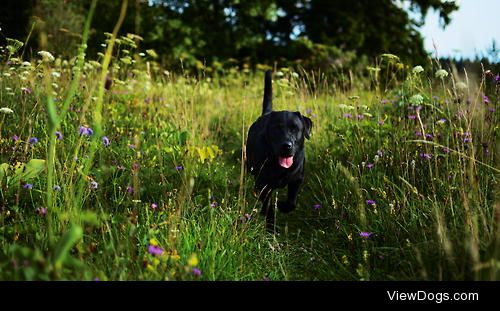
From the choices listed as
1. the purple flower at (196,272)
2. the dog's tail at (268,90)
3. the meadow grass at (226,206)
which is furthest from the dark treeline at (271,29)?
the purple flower at (196,272)

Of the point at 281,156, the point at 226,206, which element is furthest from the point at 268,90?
the point at 226,206

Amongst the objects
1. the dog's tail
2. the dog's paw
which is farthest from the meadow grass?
the dog's tail

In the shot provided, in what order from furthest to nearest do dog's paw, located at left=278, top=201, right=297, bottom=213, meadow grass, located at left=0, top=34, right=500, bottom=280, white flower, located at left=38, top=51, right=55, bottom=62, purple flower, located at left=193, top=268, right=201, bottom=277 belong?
dog's paw, located at left=278, top=201, right=297, bottom=213 → white flower, located at left=38, top=51, right=55, bottom=62 → meadow grass, located at left=0, top=34, right=500, bottom=280 → purple flower, located at left=193, top=268, right=201, bottom=277

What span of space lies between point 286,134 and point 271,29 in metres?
11.4

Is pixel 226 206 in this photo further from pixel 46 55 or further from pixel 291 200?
pixel 46 55

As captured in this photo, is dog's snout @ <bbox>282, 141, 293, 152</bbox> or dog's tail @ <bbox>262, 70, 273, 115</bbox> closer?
dog's snout @ <bbox>282, 141, 293, 152</bbox>

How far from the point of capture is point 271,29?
566 inches

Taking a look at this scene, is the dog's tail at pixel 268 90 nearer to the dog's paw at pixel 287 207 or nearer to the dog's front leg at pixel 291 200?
the dog's front leg at pixel 291 200

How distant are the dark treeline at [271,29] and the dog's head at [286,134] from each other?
7.62m

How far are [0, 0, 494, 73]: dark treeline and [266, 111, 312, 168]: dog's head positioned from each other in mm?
7620

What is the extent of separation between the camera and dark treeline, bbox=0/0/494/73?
12109mm

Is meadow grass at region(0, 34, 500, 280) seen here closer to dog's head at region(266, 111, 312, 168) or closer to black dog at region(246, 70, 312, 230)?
black dog at region(246, 70, 312, 230)
